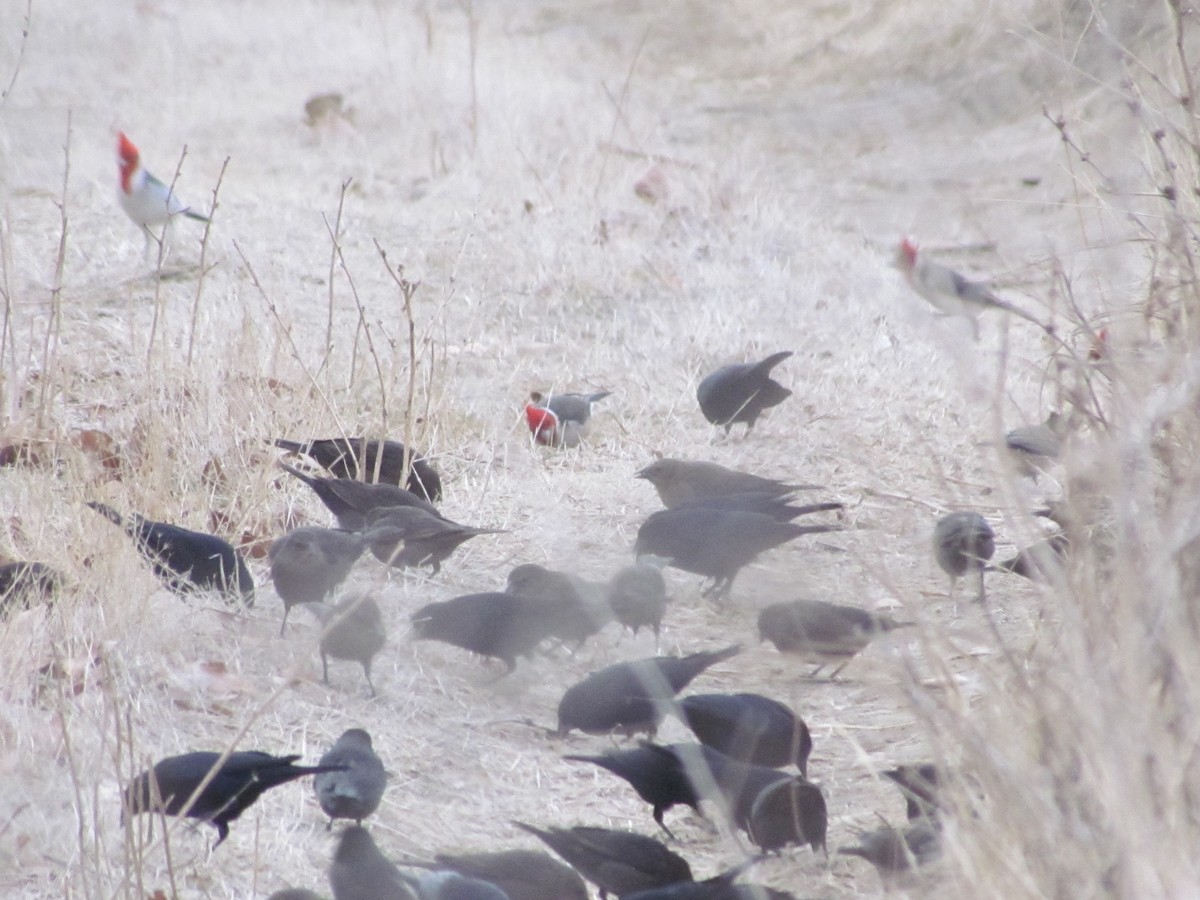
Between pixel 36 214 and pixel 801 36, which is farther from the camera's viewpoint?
pixel 801 36

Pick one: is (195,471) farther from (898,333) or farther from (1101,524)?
(898,333)

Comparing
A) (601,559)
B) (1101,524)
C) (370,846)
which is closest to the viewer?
(370,846)

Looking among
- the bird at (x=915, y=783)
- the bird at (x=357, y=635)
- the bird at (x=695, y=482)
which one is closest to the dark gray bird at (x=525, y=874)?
the bird at (x=915, y=783)

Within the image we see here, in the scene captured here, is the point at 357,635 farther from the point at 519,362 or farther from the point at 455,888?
the point at 519,362

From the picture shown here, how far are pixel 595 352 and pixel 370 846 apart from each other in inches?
183

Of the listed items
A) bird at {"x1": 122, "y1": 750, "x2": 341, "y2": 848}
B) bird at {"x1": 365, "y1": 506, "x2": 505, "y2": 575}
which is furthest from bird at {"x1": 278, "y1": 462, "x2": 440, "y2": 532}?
bird at {"x1": 122, "y1": 750, "x2": 341, "y2": 848}

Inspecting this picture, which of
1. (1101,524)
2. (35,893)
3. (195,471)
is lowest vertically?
(35,893)

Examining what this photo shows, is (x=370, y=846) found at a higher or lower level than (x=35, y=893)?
higher

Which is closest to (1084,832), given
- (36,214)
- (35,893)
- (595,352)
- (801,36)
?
(35,893)

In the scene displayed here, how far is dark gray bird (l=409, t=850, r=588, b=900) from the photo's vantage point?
113 inches

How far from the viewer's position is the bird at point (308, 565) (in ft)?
12.9

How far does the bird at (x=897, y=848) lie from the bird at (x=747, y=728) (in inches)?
18.9

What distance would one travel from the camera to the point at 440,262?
8.22 metres

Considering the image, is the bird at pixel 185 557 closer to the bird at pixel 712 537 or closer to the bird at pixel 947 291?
the bird at pixel 712 537
